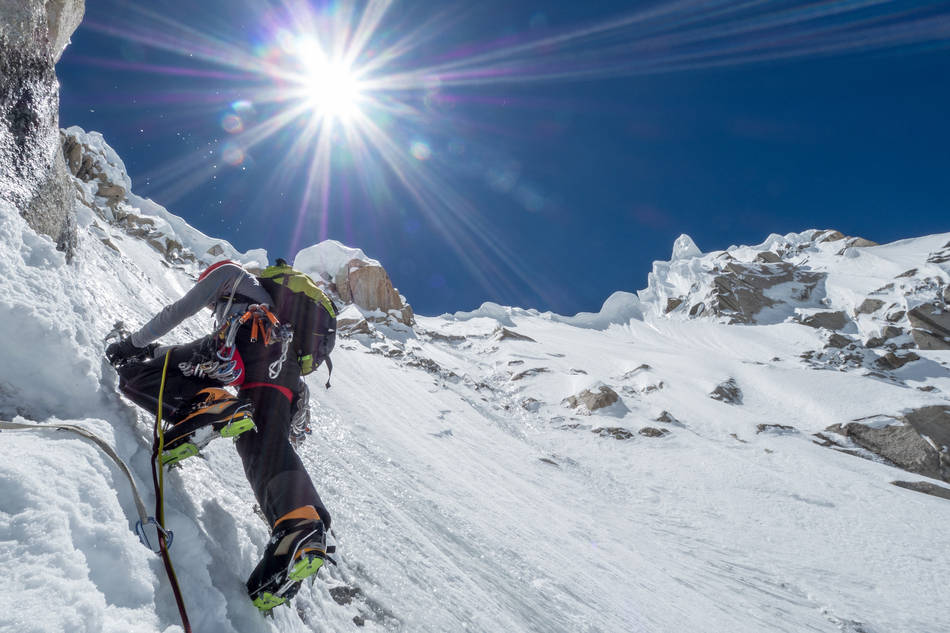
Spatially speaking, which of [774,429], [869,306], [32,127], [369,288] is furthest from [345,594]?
[869,306]

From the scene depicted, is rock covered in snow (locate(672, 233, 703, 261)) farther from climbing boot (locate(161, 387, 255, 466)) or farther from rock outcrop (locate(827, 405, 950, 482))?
climbing boot (locate(161, 387, 255, 466))

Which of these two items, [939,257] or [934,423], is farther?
[939,257]

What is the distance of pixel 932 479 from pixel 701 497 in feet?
60.9

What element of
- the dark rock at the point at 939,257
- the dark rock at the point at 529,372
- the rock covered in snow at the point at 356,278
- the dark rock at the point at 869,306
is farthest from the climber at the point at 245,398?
the dark rock at the point at 939,257

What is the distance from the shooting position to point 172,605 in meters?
1.98

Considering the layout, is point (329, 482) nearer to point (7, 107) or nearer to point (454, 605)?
point (454, 605)

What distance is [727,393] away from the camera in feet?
129

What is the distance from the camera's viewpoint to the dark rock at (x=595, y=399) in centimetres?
3256

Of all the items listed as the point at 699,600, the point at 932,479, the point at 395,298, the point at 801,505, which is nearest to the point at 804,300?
the point at 932,479

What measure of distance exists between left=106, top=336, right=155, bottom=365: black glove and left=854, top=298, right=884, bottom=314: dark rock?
105798 mm

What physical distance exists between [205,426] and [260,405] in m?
0.42

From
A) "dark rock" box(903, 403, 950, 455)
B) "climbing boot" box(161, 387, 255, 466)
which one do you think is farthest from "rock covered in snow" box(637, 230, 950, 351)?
"climbing boot" box(161, 387, 255, 466)

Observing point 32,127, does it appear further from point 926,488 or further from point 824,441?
point 824,441

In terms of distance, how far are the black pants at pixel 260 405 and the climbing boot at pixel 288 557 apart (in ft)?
0.35
